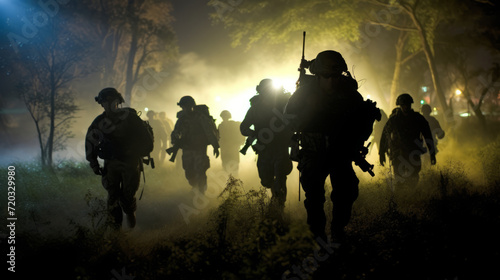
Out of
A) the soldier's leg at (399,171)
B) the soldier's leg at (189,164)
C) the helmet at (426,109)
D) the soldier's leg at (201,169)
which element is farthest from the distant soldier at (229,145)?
the helmet at (426,109)

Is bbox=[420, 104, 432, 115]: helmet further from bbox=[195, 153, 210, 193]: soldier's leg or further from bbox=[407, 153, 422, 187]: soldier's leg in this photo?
bbox=[195, 153, 210, 193]: soldier's leg

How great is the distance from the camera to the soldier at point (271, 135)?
554 centimetres

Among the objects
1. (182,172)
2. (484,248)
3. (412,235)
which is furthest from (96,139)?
(182,172)

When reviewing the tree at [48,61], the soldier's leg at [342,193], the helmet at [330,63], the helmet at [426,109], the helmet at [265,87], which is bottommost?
the soldier's leg at [342,193]

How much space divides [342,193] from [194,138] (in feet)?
14.0

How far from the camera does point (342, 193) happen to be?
3541 millimetres

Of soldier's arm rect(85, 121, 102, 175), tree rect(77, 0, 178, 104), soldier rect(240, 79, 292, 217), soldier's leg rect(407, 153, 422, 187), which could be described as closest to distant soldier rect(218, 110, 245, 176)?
soldier rect(240, 79, 292, 217)

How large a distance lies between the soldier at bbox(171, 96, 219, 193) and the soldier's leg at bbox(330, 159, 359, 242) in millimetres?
3920

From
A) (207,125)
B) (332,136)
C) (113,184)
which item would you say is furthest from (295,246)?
(207,125)

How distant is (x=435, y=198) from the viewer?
16.9ft

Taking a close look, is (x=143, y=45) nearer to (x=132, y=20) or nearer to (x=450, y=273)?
(x=132, y=20)

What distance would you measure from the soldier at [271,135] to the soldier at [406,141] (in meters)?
1.83

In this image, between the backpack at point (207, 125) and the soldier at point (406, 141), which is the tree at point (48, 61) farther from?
the soldier at point (406, 141)

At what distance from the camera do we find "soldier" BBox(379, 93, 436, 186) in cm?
584
